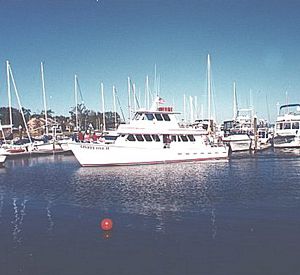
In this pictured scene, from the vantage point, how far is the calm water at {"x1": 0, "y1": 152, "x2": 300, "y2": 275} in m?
13.5

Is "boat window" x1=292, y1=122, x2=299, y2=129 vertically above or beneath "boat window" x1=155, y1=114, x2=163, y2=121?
beneath

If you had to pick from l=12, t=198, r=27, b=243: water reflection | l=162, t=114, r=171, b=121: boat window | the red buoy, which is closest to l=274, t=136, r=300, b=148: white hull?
l=162, t=114, r=171, b=121: boat window

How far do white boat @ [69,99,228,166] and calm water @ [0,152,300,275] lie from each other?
10.6m

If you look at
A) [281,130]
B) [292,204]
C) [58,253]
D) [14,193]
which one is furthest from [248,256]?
[281,130]

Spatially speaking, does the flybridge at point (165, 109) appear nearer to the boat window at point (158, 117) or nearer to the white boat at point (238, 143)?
the boat window at point (158, 117)

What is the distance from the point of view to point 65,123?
450ft

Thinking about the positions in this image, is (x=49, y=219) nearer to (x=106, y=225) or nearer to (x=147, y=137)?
(x=106, y=225)

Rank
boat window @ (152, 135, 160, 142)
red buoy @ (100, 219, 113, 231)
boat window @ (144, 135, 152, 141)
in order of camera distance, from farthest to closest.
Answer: boat window @ (152, 135, 160, 142)
boat window @ (144, 135, 152, 141)
red buoy @ (100, 219, 113, 231)

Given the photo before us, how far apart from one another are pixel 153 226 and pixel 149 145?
26691 mm

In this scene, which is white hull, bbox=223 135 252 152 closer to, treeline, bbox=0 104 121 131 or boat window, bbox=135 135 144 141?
boat window, bbox=135 135 144 141

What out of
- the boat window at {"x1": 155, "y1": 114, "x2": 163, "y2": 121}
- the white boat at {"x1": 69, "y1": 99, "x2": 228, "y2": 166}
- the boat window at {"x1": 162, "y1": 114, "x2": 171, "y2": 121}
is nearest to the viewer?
→ the white boat at {"x1": 69, "y1": 99, "x2": 228, "y2": 166}

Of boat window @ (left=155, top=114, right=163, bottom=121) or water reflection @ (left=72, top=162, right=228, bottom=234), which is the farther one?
boat window @ (left=155, top=114, right=163, bottom=121)

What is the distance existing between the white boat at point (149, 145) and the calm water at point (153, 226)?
1057 centimetres

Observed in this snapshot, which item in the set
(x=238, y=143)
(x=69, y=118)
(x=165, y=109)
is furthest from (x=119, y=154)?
(x=69, y=118)
